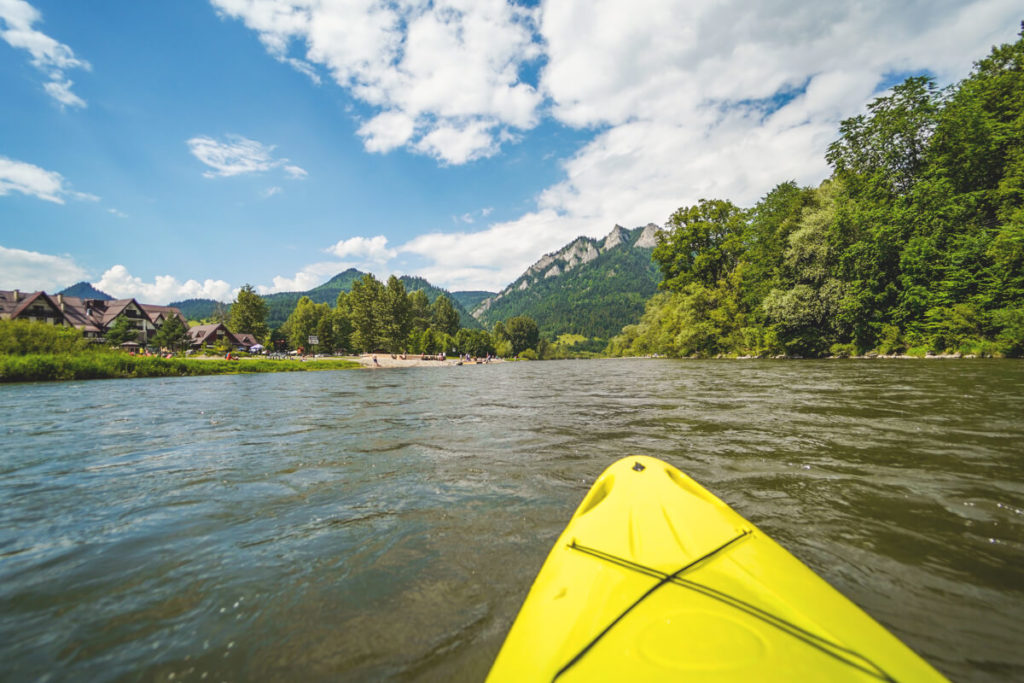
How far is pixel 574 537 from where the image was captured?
260cm

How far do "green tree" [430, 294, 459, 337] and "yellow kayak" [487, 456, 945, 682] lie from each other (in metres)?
100.0

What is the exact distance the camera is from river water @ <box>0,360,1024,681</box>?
7.04ft

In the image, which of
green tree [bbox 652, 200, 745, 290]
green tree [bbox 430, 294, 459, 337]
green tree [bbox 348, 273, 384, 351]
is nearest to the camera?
green tree [bbox 652, 200, 745, 290]

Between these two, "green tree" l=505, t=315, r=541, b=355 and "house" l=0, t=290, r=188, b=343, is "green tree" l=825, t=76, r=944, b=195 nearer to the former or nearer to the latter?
"house" l=0, t=290, r=188, b=343

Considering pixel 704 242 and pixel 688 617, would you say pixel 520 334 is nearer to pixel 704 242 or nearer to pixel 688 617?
pixel 704 242

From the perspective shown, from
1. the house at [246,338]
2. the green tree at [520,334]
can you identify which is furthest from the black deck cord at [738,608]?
the green tree at [520,334]

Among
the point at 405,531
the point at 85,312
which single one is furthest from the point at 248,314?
the point at 405,531

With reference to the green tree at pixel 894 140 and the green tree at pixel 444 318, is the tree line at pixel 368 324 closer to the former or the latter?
the green tree at pixel 444 318

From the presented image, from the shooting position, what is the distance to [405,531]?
3.60 metres

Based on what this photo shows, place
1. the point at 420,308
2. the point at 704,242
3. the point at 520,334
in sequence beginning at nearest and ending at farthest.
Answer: the point at 704,242 → the point at 420,308 → the point at 520,334

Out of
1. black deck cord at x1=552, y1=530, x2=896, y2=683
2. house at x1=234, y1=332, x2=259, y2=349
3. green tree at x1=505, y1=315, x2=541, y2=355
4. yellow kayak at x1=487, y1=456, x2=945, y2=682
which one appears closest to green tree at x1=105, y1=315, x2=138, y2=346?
house at x1=234, y1=332, x2=259, y2=349

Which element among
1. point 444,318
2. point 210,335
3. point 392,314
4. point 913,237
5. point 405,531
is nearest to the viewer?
point 405,531

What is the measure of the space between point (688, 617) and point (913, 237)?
3242 cm

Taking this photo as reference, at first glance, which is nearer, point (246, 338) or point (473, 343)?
point (246, 338)
